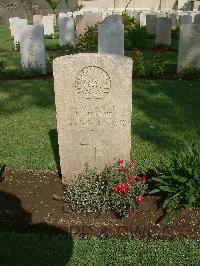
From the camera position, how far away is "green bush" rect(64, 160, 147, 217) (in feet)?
14.0

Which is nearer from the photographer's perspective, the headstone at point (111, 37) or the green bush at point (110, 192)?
the green bush at point (110, 192)

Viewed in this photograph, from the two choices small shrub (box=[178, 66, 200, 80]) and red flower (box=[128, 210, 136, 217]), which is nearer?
red flower (box=[128, 210, 136, 217])

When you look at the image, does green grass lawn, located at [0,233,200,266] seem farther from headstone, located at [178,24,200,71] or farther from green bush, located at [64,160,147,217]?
headstone, located at [178,24,200,71]

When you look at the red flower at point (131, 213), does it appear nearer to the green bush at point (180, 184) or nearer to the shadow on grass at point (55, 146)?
the green bush at point (180, 184)

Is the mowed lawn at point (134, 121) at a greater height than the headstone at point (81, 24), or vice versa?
the headstone at point (81, 24)

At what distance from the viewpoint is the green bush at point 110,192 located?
14.0 feet

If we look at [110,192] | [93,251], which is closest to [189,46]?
[110,192]

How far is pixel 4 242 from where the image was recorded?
389 centimetres

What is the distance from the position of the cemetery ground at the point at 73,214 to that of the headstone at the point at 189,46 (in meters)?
3.00

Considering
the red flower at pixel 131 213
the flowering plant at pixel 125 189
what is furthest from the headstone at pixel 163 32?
the red flower at pixel 131 213

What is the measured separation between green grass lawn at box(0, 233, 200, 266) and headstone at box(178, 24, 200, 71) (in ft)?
26.9

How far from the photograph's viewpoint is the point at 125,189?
4.16m

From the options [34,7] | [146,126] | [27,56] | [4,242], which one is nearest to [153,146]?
[146,126]

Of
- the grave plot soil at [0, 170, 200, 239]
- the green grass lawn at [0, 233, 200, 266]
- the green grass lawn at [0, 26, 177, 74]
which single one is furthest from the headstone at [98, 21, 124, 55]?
the green grass lawn at [0, 233, 200, 266]
